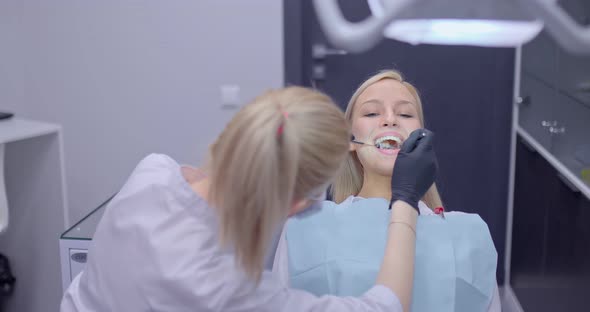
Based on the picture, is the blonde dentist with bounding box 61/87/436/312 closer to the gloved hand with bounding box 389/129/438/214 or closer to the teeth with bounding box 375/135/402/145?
the gloved hand with bounding box 389/129/438/214

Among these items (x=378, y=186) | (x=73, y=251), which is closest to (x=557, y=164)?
(x=378, y=186)

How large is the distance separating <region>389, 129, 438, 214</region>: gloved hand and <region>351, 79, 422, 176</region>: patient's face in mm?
129

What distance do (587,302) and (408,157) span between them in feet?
2.89

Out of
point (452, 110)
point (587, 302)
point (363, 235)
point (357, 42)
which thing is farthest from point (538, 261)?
point (357, 42)

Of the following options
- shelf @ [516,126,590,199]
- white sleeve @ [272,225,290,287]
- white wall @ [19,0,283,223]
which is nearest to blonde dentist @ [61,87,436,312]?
white sleeve @ [272,225,290,287]

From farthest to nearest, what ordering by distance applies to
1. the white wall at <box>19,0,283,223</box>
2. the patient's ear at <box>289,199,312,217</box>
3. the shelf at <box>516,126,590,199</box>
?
1. the white wall at <box>19,0,283,223</box>
2. the shelf at <box>516,126,590,199</box>
3. the patient's ear at <box>289,199,312,217</box>

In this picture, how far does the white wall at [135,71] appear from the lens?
259cm

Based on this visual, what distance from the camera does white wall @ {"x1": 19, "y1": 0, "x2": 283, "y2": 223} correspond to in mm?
2588

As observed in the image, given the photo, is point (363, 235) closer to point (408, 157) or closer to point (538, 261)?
point (408, 157)

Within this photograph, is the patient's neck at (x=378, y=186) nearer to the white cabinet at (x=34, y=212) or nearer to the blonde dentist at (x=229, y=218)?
the blonde dentist at (x=229, y=218)

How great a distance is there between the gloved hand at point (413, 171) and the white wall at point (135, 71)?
139cm

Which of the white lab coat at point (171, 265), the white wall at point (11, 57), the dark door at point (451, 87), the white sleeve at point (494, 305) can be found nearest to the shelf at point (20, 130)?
the white wall at point (11, 57)

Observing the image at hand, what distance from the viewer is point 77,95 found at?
2.74 m

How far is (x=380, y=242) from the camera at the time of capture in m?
1.29
